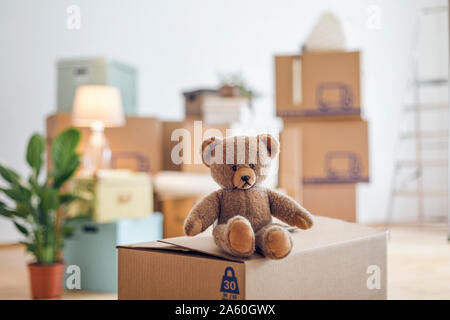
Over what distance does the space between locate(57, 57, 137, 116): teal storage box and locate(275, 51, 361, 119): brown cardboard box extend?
887 millimetres

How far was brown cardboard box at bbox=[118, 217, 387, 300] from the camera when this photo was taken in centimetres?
Result: 63

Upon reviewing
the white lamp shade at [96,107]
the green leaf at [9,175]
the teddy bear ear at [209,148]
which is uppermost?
the white lamp shade at [96,107]

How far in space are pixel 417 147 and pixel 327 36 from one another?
6.56 ft

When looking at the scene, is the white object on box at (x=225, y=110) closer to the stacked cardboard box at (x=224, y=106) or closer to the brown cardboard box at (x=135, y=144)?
the stacked cardboard box at (x=224, y=106)

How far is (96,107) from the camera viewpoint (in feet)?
6.50

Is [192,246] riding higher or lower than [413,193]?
higher

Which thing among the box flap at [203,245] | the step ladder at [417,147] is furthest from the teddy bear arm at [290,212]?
the step ladder at [417,147]

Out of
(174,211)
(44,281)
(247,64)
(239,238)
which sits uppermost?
(247,64)

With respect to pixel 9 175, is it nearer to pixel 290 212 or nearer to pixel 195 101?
pixel 195 101

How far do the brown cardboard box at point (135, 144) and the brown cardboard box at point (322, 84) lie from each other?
2.17ft

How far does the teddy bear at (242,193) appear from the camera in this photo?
72 centimetres

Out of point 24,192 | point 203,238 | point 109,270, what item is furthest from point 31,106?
point 203,238

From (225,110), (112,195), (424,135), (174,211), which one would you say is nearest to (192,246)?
(112,195)

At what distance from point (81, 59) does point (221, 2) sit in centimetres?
135
